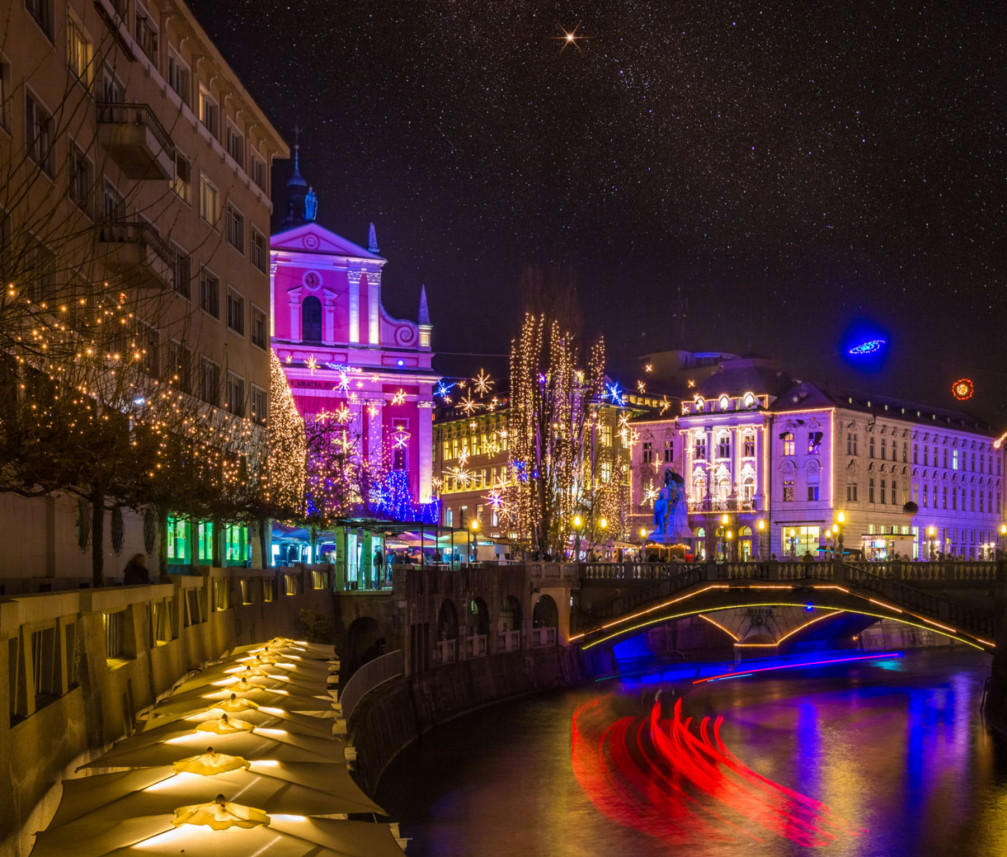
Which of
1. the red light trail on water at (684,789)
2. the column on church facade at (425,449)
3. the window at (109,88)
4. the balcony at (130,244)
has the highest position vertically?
the window at (109,88)

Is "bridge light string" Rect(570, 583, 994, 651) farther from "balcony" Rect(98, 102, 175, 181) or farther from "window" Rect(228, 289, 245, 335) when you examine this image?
"balcony" Rect(98, 102, 175, 181)

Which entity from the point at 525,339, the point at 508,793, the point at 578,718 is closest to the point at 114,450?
the point at 508,793

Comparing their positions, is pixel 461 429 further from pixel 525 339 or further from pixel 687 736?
pixel 687 736

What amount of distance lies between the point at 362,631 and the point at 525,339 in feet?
98.5

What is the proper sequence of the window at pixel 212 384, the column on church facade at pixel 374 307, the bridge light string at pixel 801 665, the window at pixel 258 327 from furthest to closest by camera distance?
the column on church facade at pixel 374 307, the bridge light string at pixel 801 665, the window at pixel 258 327, the window at pixel 212 384

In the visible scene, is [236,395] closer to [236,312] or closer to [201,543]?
[236,312]

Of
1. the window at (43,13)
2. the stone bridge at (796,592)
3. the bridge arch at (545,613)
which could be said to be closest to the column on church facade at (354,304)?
the stone bridge at (796,592)

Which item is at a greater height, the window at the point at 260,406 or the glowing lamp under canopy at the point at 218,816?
the window at the point at 260,406

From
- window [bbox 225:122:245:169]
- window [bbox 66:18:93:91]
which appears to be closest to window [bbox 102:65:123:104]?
window [bbox 66:18:93:91]

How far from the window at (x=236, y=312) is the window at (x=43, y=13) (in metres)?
20.7

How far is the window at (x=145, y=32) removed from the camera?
43719 mm

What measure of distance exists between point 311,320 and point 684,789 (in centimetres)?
5189

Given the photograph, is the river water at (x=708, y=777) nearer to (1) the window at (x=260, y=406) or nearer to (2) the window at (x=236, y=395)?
(2) the window at (x=236, y=395)

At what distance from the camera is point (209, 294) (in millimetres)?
50938
